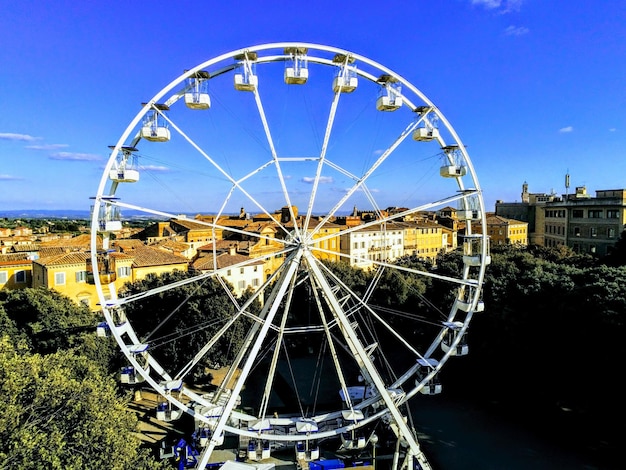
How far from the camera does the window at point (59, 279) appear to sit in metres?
36.1

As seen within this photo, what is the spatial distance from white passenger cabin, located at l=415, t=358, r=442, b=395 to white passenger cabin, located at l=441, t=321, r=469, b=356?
2.89 ft

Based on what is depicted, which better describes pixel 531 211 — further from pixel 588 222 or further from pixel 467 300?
pixel 467 300

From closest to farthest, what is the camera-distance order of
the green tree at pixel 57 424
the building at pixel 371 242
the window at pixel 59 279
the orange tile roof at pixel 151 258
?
the green tree at pixel 57 424 < the window at pixel 59 279 < the orange tile roof at pixel 151 258 < the building at pixel 371 242

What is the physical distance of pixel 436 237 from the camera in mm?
82812

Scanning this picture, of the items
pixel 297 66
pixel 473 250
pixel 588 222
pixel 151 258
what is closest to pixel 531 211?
pixel 588 222

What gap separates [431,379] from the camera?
18.3 m

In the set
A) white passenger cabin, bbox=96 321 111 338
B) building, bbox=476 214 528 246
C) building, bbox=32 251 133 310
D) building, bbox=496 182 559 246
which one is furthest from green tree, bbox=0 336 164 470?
building, bbox=496 182 559 246

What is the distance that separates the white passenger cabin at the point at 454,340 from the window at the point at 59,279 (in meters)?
30.7

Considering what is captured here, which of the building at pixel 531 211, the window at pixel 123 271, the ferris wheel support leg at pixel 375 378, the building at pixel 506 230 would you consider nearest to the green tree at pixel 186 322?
the window at pixel 123 271

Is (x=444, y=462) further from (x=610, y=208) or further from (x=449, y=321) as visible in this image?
(x=610, y=208)

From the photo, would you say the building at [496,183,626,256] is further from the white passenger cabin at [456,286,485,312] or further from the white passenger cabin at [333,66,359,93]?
the white passenger cabin at [333,66,359,93]

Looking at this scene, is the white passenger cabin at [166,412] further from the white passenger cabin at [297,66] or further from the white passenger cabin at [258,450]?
the white passenger cabin at [297,66]

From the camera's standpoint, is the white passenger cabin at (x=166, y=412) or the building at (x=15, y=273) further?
the building at (x=15, y=273)

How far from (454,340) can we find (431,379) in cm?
182
